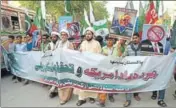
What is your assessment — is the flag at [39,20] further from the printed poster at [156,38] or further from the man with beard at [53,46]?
the printed poster at [156,38]

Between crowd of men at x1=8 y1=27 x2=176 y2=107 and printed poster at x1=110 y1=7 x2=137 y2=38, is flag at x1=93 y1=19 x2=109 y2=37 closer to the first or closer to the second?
crowd of men at x1=8 y1=27 x2=176 y2=107

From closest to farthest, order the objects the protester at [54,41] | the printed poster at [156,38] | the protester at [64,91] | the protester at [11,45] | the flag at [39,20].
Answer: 1. the printed poster at [156,38]
2. the protester at [64,91]
3. the protester at [54,41]
4. the protester at [11,45]
5. the flag at [39,20]

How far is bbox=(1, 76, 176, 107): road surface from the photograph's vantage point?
651 centimetres

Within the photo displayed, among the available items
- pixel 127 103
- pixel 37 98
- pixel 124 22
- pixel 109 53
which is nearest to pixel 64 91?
pixel 37 98

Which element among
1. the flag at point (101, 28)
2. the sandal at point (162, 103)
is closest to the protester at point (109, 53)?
the sandal at point (162, 103)

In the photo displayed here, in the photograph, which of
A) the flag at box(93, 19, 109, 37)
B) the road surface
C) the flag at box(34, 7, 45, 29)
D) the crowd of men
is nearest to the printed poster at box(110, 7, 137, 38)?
the crowd of men

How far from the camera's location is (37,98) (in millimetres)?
7066

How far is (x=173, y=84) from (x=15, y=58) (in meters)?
4.55

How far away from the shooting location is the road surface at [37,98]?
651cm

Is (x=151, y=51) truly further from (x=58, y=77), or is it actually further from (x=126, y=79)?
(x=58, y=77)

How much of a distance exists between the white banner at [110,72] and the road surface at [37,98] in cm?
37

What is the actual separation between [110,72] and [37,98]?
1913 mm

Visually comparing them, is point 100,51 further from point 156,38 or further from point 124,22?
point 156,38

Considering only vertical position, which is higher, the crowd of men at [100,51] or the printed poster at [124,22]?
the printed poster at [124,22]
